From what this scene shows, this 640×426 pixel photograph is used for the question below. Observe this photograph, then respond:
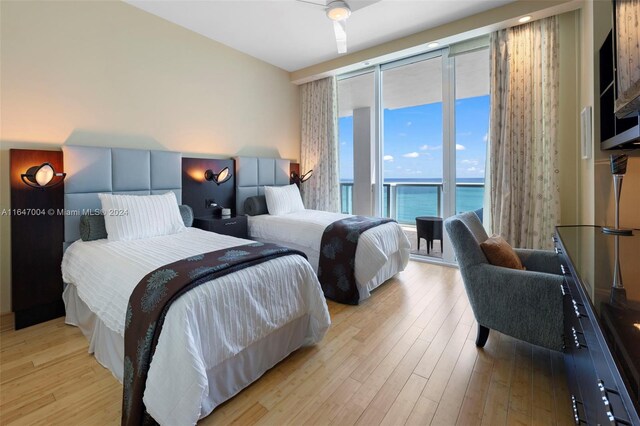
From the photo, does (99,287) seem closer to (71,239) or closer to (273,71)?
(71,239)

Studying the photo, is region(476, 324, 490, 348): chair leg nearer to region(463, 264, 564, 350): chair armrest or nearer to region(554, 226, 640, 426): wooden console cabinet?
region(463, 264, 564, 350): chair armrest

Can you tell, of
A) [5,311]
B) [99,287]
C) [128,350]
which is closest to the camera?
[128,350]

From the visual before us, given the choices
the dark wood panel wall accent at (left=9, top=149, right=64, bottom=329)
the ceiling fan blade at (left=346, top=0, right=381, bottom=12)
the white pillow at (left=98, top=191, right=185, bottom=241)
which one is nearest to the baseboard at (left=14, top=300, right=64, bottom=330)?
the dark wood panel wall accent at (left=9, top=149, right=64, bottom=329)

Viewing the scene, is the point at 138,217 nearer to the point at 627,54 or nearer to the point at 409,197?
the point at 627,54

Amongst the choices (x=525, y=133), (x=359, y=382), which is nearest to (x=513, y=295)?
(x=359, y=382)

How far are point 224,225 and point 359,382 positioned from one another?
246 cm

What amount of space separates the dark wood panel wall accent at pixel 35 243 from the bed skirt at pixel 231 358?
59cm

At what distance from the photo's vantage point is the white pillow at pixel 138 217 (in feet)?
8.43

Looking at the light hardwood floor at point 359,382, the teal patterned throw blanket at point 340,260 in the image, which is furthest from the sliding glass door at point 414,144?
the light hardwood floor at point 359,382

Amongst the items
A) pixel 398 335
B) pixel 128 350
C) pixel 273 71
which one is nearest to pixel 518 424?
pixel 398 335

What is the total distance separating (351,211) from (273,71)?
267 cm

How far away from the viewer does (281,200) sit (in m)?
4.19

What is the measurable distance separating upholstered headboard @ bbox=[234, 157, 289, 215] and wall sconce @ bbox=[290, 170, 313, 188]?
0.20 m

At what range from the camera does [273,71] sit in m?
4.84
